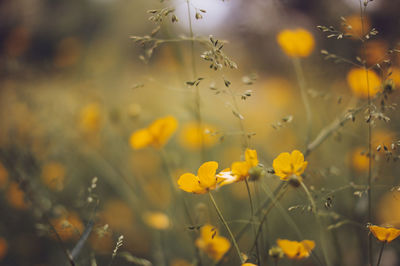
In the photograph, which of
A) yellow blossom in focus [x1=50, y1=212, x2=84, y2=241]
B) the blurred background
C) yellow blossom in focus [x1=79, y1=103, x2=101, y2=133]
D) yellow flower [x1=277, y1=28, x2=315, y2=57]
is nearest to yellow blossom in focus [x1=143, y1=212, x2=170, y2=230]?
the blurred background

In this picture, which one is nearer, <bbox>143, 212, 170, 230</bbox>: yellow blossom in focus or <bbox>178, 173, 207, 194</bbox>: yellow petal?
<bbox>178, 173, 207, 194</bbox>: yellow petal

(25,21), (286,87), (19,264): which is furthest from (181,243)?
(286,87)

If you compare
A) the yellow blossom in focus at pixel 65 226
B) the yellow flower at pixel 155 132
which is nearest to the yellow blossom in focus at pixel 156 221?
the yellow blossom in focus at pixel 65 226

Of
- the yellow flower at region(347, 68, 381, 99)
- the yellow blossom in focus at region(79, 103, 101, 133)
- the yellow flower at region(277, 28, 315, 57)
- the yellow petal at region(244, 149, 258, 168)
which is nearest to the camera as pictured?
the yellow petal at region(244, 149, 258, 168)

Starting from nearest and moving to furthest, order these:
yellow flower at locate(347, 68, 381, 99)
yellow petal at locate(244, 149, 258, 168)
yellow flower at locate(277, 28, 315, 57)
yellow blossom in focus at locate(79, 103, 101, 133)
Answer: yellow petal at locate(244, 149, 258, 168)
yellow flower at locate(347, 68, 381, 99)
yellow flower at locate(277, 28, 315, 57)
yellow blossom in focus at locate(79, 103, 101, 133)

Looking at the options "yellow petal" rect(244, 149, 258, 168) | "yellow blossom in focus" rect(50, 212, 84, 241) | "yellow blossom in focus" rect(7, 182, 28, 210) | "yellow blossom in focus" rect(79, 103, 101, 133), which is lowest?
"yellow blossom in focus" rect(7, 182, 28, 210)

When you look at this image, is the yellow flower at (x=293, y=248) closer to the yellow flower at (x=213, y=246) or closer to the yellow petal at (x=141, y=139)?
the yellow flower at (x=213, y=246)

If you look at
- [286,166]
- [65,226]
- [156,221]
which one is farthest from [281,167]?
[156,221]

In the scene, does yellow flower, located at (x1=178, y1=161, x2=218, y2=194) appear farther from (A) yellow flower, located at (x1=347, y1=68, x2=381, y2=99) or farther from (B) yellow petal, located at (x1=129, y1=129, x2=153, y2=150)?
(A) yellow flower, located at (x1=347, y1=68, x2=381, y2=99)
